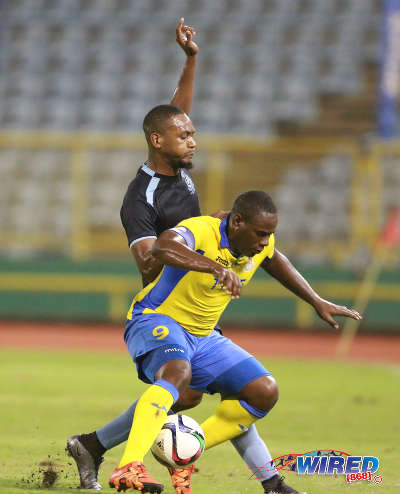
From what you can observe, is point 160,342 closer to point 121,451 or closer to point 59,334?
point 121,451

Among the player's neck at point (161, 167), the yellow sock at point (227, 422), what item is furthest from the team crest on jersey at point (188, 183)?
the yellow sock at point (227, 422)

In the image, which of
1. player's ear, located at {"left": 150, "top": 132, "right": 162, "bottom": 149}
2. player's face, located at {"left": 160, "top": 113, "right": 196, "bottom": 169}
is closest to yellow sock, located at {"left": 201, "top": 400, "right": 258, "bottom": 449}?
player's face, located at {"left": 160, "top": 113, "right": 196, "bottom": 169}

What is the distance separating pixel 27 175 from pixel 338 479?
14.2 metres

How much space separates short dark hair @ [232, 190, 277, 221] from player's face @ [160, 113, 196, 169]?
84cm

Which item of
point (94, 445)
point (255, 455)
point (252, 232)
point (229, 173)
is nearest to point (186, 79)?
point (252, 232)

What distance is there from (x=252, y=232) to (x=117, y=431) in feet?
5.06

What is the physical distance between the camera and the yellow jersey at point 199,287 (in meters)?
5.48

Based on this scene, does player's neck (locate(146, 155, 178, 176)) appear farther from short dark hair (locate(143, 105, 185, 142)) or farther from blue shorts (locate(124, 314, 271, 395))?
blue shorts (locate(124, 314, 271, 395))

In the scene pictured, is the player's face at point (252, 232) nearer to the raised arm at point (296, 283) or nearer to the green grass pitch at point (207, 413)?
the raised arm at point (296, 283)

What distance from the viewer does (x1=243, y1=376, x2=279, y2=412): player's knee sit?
17.9 feet

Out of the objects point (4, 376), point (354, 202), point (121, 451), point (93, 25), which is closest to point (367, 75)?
point (354, 202)

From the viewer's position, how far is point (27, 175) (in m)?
19.4

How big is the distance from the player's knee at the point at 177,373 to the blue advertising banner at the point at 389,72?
13.9 metres

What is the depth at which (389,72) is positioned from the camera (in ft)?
61.0
